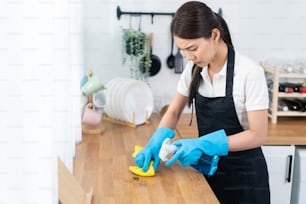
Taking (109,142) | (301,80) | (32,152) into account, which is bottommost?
(109,142)

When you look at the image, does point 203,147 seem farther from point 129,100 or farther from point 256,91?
point 129,100

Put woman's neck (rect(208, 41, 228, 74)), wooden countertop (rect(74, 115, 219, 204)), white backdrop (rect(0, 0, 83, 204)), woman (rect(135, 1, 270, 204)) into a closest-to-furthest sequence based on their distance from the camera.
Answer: white backdrop (rect(0, 0, 83, 204))
wooden countertop (rect(74, 115, 219, 204))
woman (rect(135, 1, 270, 204))
woman's neck (rect(208, 41, 228, 74))

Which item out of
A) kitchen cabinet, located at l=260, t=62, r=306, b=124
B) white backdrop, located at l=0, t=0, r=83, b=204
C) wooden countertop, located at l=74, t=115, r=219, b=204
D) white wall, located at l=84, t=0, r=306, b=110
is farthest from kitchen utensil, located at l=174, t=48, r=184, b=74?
white backdrop, located at l=0, t=0, r=83, b=204

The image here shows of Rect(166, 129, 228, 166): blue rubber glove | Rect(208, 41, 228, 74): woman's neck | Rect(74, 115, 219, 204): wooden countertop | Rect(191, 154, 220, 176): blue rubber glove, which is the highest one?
Rect(208, 41, 228, 74): woman's neck

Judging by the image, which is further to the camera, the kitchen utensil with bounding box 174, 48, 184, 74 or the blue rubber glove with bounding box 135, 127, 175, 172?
the kitchen utensil with bounding box 174, 48, 184, 74

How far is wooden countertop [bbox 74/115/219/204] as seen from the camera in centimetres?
105

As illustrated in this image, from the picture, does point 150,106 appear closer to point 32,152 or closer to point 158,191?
point 158,191

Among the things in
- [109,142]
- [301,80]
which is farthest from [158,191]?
[301,80]

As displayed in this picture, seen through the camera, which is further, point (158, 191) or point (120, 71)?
point (120, 71)

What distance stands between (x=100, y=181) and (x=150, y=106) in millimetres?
645

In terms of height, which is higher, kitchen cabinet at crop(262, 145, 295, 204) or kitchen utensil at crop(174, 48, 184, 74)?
kitchen utensil at crop(174, 48, 184, 74)

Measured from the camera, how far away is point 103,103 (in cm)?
169

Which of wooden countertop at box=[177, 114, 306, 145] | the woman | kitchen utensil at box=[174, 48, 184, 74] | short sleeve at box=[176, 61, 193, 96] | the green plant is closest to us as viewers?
the woman

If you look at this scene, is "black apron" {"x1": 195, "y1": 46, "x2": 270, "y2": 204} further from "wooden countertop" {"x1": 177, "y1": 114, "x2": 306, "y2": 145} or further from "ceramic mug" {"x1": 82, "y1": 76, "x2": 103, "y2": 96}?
"ceramic mug" {"x1": 82, "y1": 76, "x2": 103, "y2": 96}
